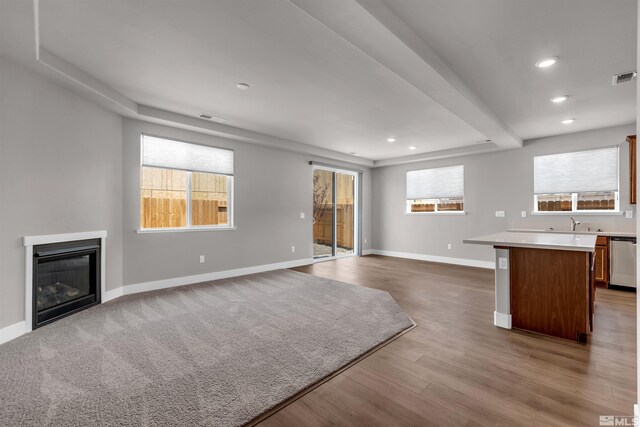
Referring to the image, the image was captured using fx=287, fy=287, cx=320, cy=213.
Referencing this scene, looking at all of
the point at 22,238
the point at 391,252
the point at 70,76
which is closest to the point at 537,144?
the point at 391,252

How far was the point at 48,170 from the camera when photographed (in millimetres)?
3078

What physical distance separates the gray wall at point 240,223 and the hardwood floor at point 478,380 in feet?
11.1

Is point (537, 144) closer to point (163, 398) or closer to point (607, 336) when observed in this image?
point (607, 336)

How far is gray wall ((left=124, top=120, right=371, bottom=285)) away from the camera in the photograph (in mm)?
4223

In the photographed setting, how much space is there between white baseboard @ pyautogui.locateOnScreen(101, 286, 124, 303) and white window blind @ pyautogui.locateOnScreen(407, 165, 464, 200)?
254 inches

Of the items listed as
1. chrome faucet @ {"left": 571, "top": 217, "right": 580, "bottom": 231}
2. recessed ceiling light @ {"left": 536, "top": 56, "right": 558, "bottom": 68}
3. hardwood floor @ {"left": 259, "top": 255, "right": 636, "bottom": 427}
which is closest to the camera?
hardwood floor @ {"left": 259, "top": 255, "right": 636, "bottom": 427}

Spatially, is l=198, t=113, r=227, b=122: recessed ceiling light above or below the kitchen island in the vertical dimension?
above

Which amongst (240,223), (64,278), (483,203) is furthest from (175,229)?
(483,203)

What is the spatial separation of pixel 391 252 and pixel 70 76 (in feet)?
23.6

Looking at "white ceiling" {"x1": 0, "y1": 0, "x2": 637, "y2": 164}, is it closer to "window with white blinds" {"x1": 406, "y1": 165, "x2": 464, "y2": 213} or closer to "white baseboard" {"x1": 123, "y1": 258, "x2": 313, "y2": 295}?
"window with white blinds" {"x1": 406, "y1": 165, "x2": 464, "y2": 213}

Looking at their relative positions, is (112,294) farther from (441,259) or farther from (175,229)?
(441,259)

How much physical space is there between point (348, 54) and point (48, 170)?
3357mm

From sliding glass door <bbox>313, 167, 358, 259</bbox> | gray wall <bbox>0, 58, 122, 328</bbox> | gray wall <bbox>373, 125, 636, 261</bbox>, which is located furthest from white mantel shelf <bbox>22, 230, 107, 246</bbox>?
gray wall <bbox>373, 125, 636, 261</bbox>

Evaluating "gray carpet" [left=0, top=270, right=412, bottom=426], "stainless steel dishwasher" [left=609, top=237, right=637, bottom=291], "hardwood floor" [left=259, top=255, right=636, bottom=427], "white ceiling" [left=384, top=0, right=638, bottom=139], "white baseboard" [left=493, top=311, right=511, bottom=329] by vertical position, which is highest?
"white ceiling" [left=384, top=0, right=638, bottom=139]
